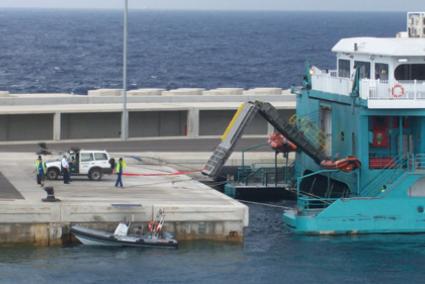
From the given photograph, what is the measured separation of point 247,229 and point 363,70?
8573mm

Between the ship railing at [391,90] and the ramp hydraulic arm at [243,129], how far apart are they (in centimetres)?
317

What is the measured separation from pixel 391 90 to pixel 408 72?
4.88 ft

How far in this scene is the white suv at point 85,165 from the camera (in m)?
57.4

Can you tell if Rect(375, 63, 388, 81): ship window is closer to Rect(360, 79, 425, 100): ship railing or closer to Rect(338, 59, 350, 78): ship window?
Rect(360, 79, 425, 100): ship railing

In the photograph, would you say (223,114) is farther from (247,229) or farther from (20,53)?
(20,53)

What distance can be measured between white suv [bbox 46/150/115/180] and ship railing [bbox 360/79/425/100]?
35.0 ft

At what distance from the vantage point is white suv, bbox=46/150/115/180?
5744 cm

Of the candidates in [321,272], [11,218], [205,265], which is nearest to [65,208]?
[11,218]

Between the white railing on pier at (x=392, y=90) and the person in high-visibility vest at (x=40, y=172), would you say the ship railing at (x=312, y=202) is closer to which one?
the white railing on pier at (x=392, y=90)

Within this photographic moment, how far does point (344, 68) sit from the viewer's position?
61188 millimetres

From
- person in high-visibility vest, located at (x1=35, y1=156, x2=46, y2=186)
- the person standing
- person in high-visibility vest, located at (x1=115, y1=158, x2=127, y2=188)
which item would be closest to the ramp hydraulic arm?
person in high-visibility vest, located at (x1=115, y1=158, x2=127, y2=188)

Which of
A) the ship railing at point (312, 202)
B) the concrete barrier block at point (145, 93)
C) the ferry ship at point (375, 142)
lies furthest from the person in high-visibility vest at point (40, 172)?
the concrete barrier block at point (145, 93)

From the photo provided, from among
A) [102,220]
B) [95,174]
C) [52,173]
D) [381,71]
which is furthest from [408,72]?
[52,173]

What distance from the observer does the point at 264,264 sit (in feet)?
164
